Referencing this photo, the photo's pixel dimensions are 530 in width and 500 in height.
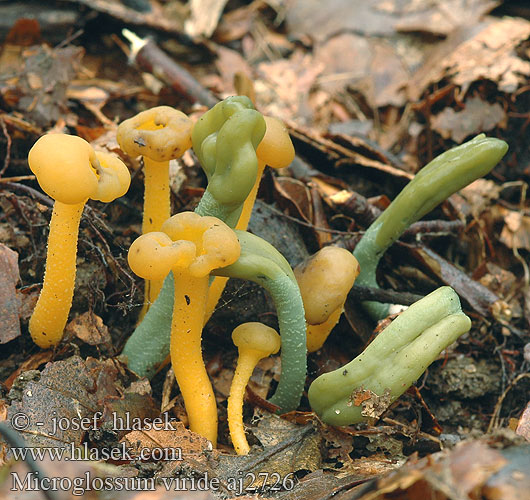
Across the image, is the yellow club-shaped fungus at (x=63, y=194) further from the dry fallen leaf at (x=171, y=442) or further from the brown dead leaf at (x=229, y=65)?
the brown dead leaf at (x=229, y=65)

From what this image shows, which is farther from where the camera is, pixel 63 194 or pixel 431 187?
pixel 431 187

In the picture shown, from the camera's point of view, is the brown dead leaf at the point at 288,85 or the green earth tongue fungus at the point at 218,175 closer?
the green earth tongue fungus at the point at 218,175

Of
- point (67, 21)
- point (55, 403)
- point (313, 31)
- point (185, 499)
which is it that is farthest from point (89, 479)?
point (313, 31)

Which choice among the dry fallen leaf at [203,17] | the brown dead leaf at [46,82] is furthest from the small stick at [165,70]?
the dry fallen leaf at [203,17]

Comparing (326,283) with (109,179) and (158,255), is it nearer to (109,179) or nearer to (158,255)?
(158,255)

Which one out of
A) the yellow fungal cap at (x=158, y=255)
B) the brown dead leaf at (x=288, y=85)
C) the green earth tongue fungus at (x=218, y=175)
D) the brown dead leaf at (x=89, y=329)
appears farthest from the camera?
the brown dead leaf at (x=288, y=85)

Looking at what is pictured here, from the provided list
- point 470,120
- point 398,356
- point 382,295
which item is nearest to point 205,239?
point 398,356

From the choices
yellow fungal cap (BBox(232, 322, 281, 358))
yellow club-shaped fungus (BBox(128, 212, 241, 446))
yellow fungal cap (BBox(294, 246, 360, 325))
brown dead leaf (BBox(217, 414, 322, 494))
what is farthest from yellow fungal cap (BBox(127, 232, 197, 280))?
brown dead leaf (BBox(217, 414, 322, 494))
